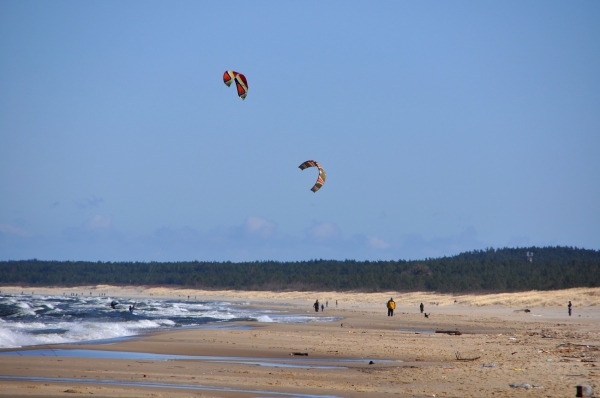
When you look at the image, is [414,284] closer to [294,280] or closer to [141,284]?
[294,280]

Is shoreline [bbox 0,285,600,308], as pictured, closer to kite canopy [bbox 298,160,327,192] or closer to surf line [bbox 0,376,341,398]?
kite canopy [bbox 298,160,327,192]

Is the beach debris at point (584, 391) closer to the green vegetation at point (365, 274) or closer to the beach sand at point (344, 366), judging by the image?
the beach sand at point (344, 366)

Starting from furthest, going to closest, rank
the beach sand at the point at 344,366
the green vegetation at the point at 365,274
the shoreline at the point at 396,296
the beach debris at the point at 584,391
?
the green vegetation at the point at 365,274 → the shoreline at the point at 396,296 → the beach sand at the point at 344,366 → the beach debris at the point at 584,391

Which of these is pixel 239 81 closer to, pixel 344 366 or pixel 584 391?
pixel 344 366

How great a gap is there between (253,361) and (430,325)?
53.8ft

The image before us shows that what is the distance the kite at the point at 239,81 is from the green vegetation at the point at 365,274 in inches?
1305

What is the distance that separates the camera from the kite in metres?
30.9

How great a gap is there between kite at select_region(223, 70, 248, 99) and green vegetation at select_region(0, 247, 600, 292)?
3315 cm

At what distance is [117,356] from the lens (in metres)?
15.8

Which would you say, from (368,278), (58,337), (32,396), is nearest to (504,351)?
(32,396)

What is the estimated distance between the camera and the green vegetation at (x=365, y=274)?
6134cm

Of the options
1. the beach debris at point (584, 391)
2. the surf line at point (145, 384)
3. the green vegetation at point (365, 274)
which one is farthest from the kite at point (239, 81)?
the green vegetation at point (365, 274)

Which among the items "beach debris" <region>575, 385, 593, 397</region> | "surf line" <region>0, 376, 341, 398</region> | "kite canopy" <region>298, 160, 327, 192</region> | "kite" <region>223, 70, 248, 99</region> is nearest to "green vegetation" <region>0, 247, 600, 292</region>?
"kite canopy" <region>298, 160, 327, 192</region>

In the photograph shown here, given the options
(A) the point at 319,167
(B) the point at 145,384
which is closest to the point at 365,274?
(A) the point at 319,167
